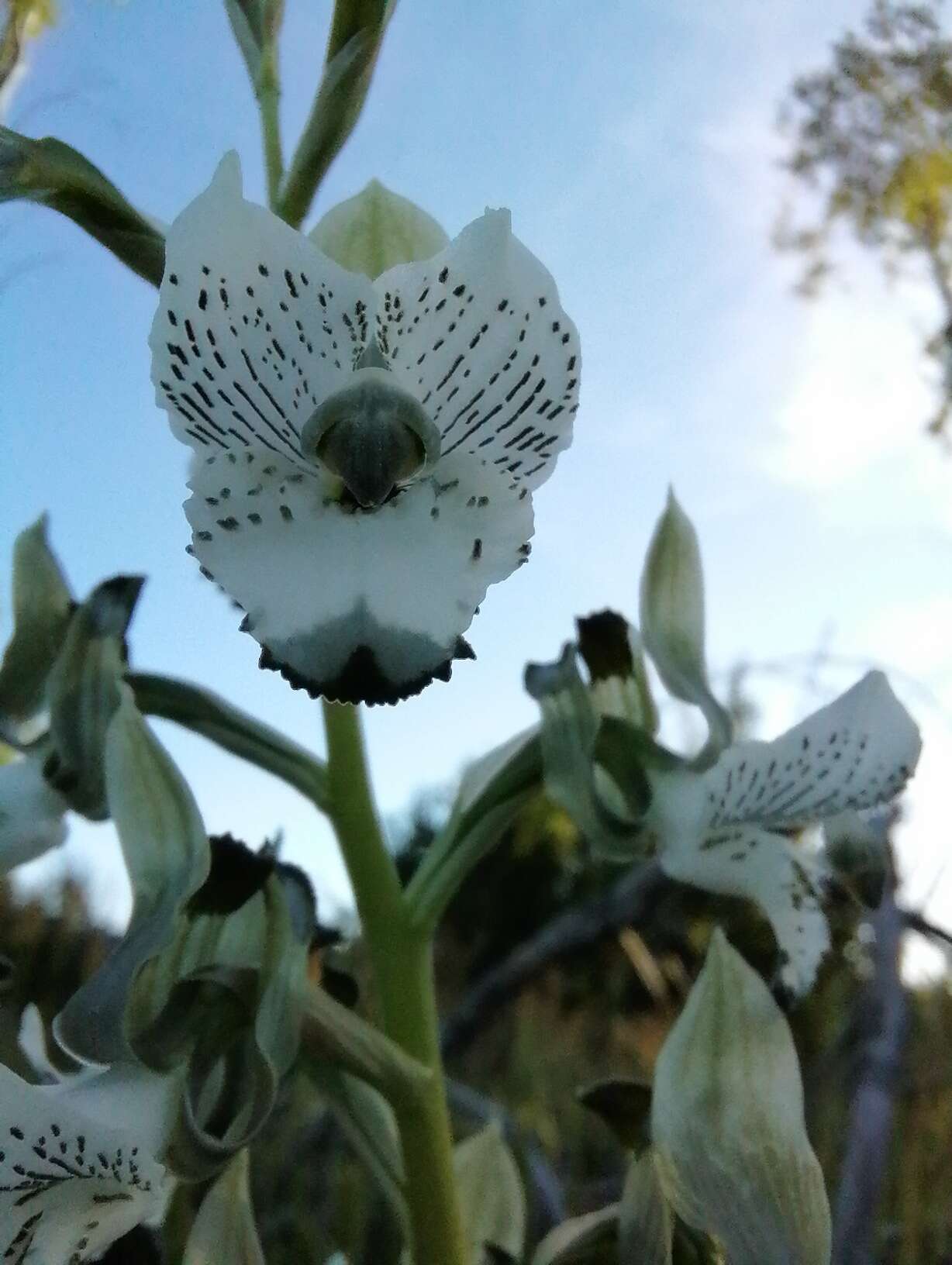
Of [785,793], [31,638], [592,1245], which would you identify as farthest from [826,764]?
[31,638]

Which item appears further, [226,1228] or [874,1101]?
[874,1101]

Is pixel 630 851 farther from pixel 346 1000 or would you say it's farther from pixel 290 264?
pixel 290 264

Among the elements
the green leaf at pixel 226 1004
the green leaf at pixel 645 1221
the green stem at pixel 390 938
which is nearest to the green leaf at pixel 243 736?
the green stem at pixel 390 938

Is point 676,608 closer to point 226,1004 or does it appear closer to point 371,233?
point 371,233

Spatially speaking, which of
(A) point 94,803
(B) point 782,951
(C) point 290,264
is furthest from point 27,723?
(B) point 782,951

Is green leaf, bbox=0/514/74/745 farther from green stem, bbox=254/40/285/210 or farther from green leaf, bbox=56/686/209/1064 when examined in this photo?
green stem, bbox=254/40/285/210

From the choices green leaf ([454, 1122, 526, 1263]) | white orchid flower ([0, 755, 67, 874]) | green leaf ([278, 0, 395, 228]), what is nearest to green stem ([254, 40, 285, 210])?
green leaf ([278, 0, 395, 228])
